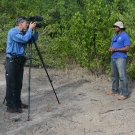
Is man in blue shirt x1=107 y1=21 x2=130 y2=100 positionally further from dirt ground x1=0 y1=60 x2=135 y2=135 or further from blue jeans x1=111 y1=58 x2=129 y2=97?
dirt ground x1=0 y1=60 x2=135 y2=135

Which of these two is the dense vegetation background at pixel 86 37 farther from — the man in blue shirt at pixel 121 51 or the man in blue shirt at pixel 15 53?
the man in blue shirt at pixel 15 53

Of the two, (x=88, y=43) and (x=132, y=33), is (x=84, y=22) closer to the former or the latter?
(x=88, y=43)

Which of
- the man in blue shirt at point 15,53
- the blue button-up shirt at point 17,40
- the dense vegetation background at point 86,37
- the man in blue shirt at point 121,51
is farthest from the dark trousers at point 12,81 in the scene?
the dense vegetation background at point 86,37

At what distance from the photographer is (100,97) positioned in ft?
25.8

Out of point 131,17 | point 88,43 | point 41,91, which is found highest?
point 131,17

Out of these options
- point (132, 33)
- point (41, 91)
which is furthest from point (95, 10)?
point (41, 91)

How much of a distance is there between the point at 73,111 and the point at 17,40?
5.67 feet

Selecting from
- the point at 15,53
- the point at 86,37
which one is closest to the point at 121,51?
the point at 86,37

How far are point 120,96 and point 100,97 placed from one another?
1.46 ft

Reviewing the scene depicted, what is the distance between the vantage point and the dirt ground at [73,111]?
5750mm

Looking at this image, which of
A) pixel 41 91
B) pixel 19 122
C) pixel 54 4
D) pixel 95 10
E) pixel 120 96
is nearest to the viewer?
pixel 19 122

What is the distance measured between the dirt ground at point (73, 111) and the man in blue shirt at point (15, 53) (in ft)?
1.14

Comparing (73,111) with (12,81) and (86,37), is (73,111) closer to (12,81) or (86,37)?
(12,81)

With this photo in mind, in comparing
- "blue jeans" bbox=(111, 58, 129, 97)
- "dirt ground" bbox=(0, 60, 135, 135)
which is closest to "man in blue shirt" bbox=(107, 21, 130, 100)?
"blue jeans" bbox=(111, 58, 129, 97)
